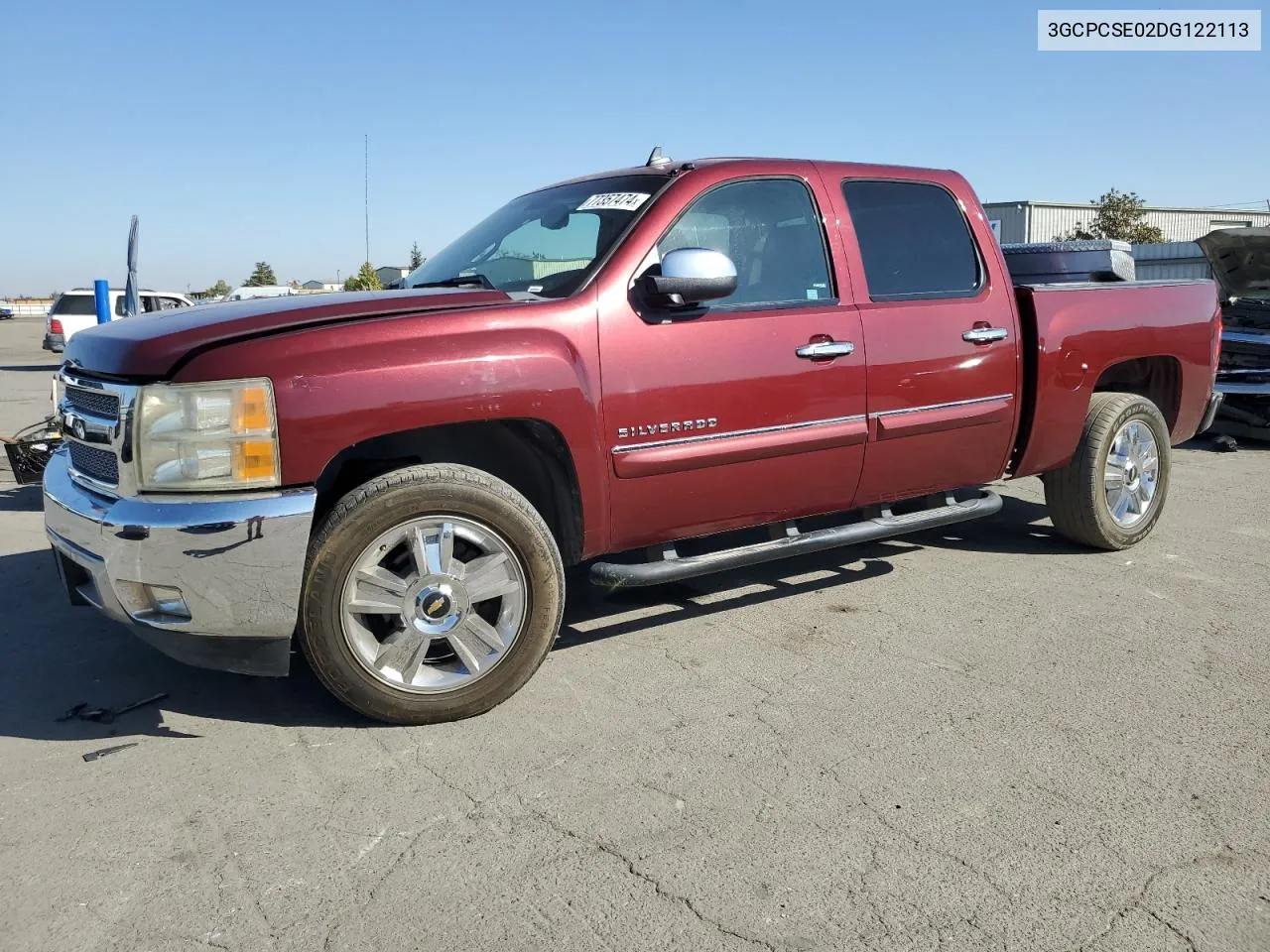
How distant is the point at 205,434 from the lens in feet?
9.62

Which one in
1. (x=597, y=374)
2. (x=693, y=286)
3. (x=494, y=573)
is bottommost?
(x=494, y=573)

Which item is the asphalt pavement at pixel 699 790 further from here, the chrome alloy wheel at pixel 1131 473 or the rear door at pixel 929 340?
the chrome alloy wheel at pixel 1131 473

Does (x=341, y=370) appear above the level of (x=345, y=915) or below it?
above

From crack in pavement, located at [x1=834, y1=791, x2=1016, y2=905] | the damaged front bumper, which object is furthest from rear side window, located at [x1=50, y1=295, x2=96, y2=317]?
crack in pavement, located at [x1=834, y1=791, x2=1016, y2=905]

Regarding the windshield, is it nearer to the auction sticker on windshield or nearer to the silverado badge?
the auction sticker on windshield

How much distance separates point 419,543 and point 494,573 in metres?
0.26

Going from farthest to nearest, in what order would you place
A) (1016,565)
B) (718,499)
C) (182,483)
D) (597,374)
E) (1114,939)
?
(1016,565)
(718,499)
(597,374)
(182,483)
(1114,939)

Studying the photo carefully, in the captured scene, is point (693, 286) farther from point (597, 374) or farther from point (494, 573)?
point (494, 573)

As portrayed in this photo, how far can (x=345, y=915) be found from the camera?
232 centimetres

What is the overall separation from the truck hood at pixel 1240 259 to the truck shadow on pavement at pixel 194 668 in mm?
5053

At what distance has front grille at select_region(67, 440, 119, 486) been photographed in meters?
3.09

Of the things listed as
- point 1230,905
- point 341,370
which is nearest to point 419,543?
point 341,370

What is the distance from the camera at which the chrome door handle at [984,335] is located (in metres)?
4.47

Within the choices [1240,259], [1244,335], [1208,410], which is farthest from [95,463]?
[1240,259]
